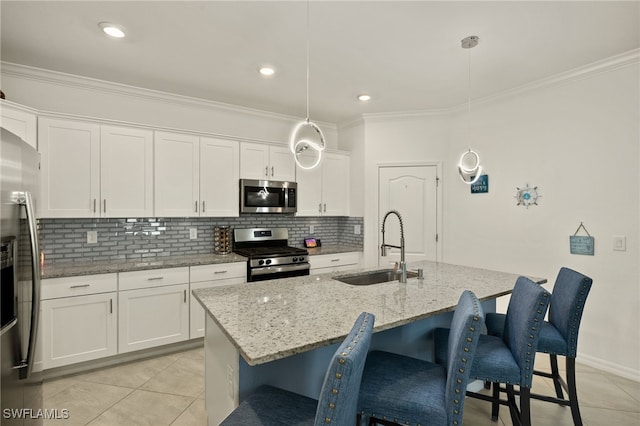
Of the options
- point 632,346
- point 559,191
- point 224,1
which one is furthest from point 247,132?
point 632,346

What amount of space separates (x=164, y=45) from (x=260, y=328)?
7.94ft

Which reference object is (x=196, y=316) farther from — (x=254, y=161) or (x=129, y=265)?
(x=254, y=161)

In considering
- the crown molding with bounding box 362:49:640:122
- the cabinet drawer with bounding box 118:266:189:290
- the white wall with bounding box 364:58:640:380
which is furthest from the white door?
the cabinet drawer with bounding box 118:266:189:290

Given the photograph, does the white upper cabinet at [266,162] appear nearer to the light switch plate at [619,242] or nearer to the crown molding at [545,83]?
the crown molding at [545,83]

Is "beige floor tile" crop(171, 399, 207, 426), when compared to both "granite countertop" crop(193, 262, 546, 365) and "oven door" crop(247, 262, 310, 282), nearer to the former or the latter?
"granite countertop" crop(193, 262, 546, 365)

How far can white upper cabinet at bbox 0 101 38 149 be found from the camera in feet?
8.23

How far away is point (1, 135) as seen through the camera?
1260mm

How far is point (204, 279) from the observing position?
11.0ft

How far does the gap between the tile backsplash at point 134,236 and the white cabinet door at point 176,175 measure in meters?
0.32

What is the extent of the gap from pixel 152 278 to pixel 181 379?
953 millimetres

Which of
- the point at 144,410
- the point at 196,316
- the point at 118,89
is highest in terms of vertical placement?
the point at 118,89

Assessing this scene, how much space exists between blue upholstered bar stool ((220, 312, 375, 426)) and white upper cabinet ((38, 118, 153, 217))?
259 cm

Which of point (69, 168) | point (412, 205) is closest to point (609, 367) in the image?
point (412, 205)

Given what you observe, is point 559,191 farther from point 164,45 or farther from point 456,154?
point 164,45
